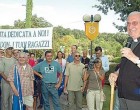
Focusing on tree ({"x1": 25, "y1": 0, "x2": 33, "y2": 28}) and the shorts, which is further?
tree ({"x1": 25, "y1": 0, "x2": 33, "y2": 28})

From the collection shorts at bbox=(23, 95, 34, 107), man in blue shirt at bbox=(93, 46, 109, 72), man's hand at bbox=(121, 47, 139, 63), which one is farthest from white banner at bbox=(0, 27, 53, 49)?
man's hand at bbox=(121, 47, 139, 63)

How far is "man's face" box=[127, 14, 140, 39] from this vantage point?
4.51m

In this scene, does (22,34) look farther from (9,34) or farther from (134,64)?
(134,64)

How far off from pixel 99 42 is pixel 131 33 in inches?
2959

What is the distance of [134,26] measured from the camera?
454 centimetres

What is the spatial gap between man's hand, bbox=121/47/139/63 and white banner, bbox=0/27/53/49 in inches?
283

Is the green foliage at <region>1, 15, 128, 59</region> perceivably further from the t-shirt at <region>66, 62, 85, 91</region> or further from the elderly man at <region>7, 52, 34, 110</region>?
the elderly man at <region>7, 52, 34, 110</region>

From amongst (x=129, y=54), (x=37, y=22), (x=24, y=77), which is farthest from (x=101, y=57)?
(x=37, y=22)

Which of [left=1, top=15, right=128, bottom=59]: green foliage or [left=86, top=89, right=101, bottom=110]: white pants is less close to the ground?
[left=1, top=15, right=128, bottom=59]: green foliage

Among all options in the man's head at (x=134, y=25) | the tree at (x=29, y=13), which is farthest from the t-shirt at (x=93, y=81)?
the tree at (x=29, y=13)

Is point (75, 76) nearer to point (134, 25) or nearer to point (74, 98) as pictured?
point (74, 98)

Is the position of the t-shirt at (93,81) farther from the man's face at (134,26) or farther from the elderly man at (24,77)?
the man's face at (134,26)

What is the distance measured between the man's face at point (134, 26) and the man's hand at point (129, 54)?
1.16 ft

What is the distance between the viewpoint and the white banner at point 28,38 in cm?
1147
